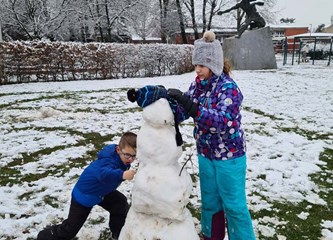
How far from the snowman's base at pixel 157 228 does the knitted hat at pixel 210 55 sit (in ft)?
3.23

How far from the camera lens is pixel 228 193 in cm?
234

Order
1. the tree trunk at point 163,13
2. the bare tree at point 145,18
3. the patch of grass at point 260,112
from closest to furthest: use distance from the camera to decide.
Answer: the patch of grass at point 260,112
the bare tree at point 145,18
the tree trunk at point 163,13

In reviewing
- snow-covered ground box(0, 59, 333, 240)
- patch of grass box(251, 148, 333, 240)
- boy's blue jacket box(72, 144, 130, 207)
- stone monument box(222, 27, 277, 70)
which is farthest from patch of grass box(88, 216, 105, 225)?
stone monument box(222, 27, 277, 70)

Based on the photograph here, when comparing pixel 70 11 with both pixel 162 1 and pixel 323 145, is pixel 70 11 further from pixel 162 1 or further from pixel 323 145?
pixel 323 145

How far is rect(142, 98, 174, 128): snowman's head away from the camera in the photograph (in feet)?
6.39

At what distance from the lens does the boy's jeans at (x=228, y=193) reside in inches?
91.1

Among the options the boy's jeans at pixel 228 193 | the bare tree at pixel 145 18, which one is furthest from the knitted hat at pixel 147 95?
the bare tree at pixel 145 18

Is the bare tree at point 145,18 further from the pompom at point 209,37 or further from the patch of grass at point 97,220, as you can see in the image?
the pompom at point 209,37

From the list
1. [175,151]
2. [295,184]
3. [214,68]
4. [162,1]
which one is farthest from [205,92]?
[162,1]

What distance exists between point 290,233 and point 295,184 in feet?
3.68

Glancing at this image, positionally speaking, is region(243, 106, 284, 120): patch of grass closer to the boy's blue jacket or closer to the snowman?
the boy's blue jacket

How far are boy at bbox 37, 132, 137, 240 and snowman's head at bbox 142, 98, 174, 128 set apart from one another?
423 millimetres

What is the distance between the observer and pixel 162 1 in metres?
31.1

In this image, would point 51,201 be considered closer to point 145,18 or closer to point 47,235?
point 47,235
